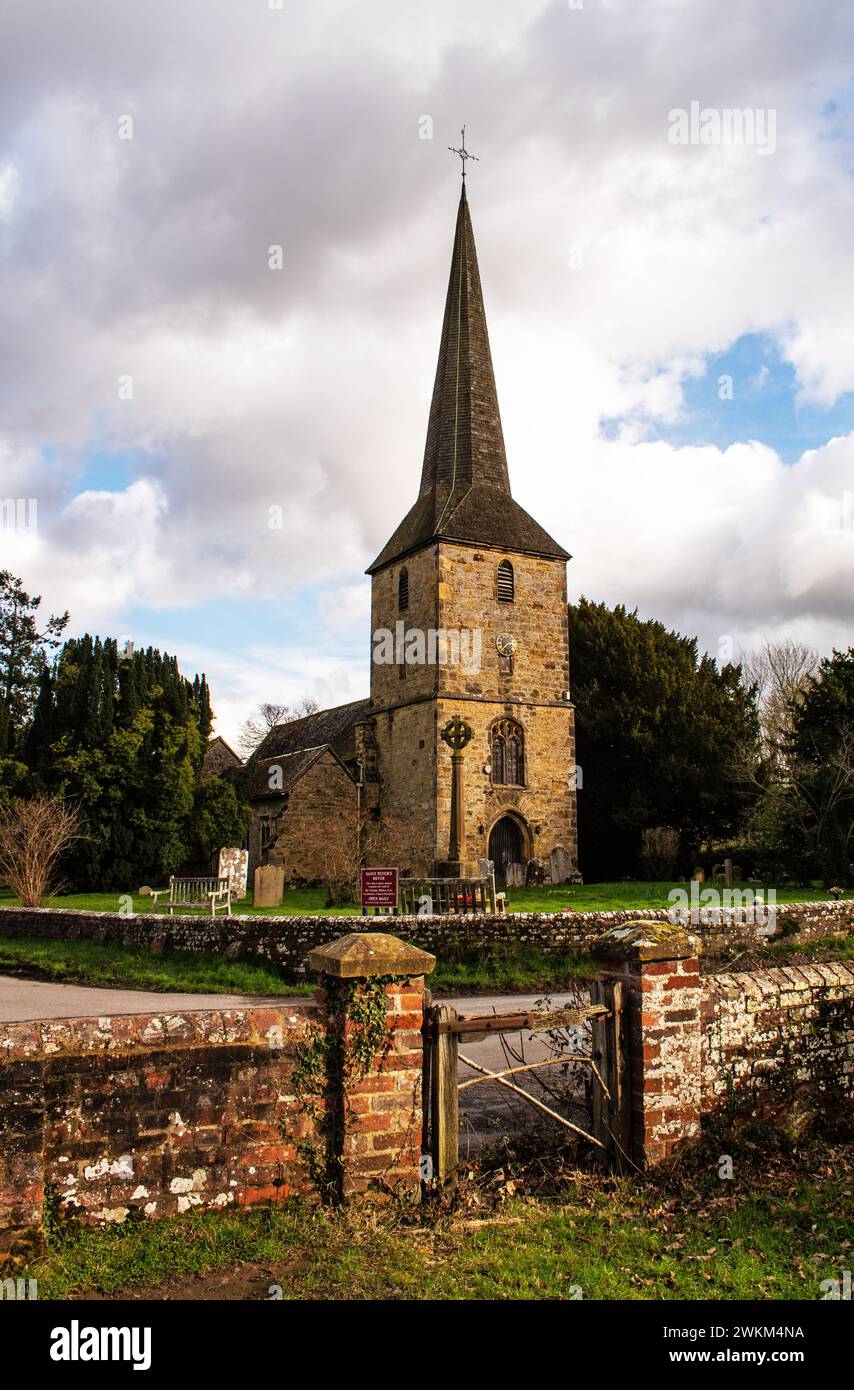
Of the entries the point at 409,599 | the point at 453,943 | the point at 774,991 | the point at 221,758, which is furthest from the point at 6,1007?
the point at 221,758

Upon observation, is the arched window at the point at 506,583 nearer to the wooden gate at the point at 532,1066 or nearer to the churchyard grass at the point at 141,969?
the churchyard grass at the point at 141,969

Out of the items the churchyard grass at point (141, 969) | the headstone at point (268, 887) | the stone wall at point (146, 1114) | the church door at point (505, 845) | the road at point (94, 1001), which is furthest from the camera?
the church door at point (505, 845)

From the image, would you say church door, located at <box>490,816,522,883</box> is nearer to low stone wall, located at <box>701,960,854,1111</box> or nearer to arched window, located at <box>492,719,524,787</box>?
arched window, located at <box>492,719,524,787</box>

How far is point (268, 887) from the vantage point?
21078 millimetres

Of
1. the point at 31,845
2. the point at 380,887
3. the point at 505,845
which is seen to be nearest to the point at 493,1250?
the point at 380,887

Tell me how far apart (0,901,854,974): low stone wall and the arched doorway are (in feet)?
39.8

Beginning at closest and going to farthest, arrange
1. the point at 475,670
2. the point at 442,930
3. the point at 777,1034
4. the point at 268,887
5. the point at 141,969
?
the point at 777,1034
the point at 442,930
the point at 141,969
the point at 268,887
the point at 475,670

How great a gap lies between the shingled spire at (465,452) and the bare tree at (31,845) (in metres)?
13.3

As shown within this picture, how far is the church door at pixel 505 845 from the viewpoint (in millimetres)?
28320

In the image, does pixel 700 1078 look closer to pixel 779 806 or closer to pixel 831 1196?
pixel 831 1196

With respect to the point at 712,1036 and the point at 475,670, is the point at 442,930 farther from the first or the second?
the point at 475,670

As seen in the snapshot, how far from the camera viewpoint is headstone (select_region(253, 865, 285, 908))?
20859 mm

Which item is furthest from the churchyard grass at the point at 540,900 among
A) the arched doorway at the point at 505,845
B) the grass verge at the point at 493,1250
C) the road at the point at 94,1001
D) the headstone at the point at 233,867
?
the grass verge at the point at 493,1250
